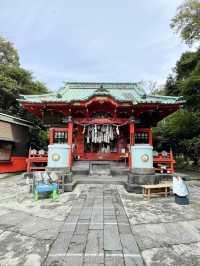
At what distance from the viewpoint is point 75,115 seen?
34.0 ft

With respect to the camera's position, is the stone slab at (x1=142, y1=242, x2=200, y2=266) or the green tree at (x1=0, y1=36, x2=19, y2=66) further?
the green tree at (x1=0, y1=36, x2=19, y2=66)

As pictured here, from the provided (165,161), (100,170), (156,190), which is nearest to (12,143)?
(100,170)

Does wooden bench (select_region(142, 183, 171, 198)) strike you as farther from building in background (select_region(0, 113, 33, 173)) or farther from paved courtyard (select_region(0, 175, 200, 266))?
building in background (select_region(0, 113, 33, 173))

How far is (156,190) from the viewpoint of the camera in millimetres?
6703

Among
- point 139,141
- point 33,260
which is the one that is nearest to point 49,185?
point 33,260

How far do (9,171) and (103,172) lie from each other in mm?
7949

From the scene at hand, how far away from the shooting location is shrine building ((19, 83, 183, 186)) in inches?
352

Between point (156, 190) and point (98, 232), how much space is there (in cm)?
413

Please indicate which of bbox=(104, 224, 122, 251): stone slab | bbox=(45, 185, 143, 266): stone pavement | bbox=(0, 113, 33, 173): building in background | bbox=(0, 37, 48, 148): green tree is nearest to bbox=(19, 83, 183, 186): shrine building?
bbox=(0, 113, 33, 173): building in background

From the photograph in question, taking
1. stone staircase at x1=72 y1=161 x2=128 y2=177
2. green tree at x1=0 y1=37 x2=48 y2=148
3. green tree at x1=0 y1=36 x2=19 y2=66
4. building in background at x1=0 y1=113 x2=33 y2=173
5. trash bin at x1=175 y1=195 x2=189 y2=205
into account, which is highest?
green tree at x1=0 y1=36 x2=19 y2=66

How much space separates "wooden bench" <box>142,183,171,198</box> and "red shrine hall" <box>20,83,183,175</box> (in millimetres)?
3132

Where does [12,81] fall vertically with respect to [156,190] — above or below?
above

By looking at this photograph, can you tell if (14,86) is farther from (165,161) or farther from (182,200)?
(182,200)

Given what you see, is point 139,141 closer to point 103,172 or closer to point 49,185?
point 103,172
